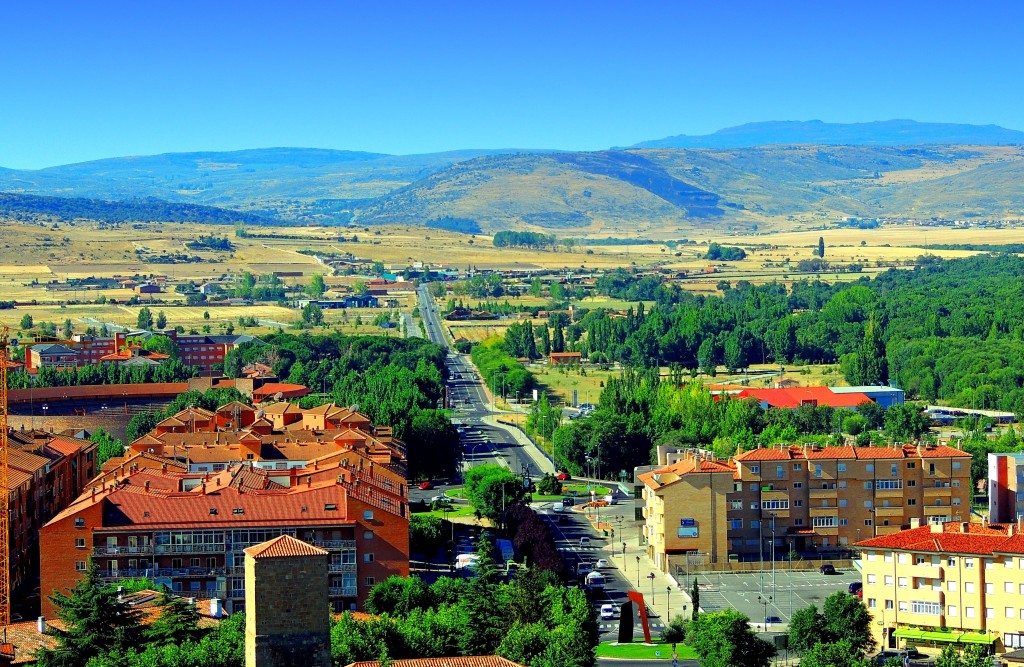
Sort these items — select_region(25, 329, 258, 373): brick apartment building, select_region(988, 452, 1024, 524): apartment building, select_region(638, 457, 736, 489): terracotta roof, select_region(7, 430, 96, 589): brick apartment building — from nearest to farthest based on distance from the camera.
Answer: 1. select_region(7, 430, 96, 589): brick apartment building
2. select_region(638, 457, 736, 489): terracotta roof
3. select_region(988, 452, 1024, 524): apartment building
4. select_region(25, 329, 258, 373): brick apartment building

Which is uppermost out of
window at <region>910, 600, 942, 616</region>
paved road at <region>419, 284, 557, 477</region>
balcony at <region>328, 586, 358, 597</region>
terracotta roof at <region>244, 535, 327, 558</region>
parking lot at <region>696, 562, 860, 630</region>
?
terracotta roof at <region>244, 535, 327, 558</region>

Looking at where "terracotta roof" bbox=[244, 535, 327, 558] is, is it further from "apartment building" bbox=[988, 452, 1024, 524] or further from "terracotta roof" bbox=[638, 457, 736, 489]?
"apartment building" bbox=[988, 452, 1024, 524]

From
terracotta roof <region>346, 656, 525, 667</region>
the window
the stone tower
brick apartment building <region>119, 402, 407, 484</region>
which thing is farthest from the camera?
brick apartment building <region>119, 402, 407, 484</region>

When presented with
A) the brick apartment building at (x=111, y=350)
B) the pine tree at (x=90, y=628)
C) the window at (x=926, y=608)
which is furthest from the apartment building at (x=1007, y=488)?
the brick apartment building at (x=111, y=350)

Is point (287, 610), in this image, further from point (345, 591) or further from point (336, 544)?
point (336, 544)

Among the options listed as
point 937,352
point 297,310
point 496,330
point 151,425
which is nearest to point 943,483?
point 151,425

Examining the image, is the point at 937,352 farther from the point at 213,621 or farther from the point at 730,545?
the point at 213,621

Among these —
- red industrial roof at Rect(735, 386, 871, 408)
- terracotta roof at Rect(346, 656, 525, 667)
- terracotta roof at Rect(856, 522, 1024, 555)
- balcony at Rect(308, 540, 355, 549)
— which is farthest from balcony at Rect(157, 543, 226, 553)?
red industrial roof at Rect(735, 386, 871, 408)
